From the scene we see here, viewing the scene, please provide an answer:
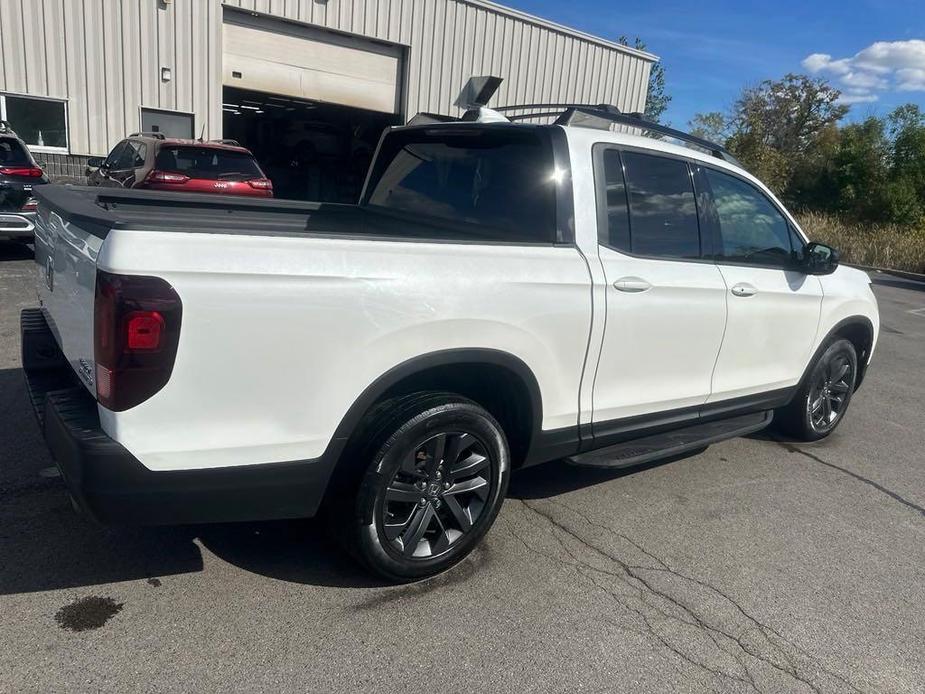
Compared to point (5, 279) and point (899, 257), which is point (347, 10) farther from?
point (899, 257)

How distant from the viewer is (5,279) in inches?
337

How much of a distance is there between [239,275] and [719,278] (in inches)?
106

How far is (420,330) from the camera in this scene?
282 cm

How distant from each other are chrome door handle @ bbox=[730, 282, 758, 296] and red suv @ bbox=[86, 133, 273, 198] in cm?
794

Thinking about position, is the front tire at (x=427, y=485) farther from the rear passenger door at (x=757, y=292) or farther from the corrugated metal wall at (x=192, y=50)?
the corrugated metal wall at (x=192, y=50)

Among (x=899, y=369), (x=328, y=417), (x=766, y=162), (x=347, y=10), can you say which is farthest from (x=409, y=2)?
(x=766, y=162)

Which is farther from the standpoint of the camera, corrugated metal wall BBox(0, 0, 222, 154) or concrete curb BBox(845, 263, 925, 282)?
concrete curb BBox(845, 263, 925, 282)

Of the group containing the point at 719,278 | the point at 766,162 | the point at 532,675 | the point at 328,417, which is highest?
the point at 766,162

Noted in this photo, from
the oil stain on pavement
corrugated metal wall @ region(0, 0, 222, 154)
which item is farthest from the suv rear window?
the oil stain on pavement

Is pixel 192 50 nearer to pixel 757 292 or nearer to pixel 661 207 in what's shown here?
pixel 661 207

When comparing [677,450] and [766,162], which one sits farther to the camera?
[766,162]

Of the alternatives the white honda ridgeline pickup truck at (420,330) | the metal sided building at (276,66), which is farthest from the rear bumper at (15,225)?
the white honda ridgeline pickup truck at (420,330)

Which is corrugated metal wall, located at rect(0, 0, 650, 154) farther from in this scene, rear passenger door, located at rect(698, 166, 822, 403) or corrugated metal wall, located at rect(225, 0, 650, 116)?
rear passenger door, located at rect(698, 166, 822, 403)

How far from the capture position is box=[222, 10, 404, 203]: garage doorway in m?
15.8
